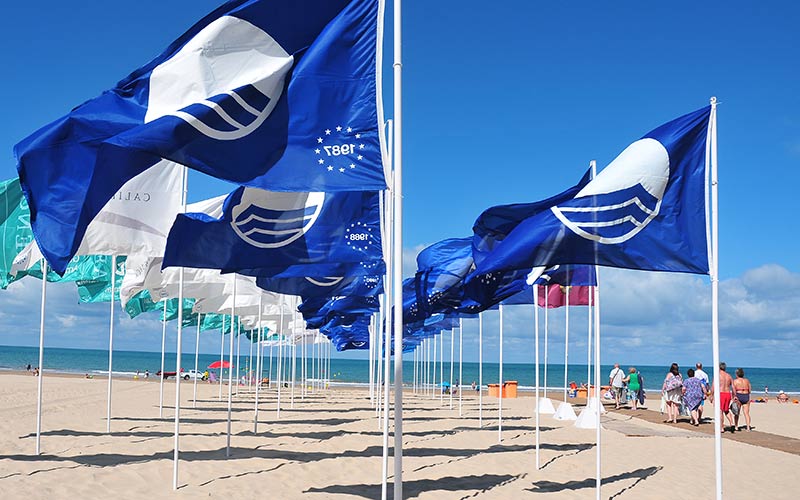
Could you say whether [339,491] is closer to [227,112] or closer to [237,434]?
[227,112]

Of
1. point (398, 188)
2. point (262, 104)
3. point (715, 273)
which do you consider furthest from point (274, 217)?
point (715, 273)

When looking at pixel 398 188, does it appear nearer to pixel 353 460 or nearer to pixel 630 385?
pixel 353 460

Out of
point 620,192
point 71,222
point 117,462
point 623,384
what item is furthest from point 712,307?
point 623,384

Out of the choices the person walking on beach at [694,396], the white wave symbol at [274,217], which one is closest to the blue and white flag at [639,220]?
the white wave symbol at [274,217]

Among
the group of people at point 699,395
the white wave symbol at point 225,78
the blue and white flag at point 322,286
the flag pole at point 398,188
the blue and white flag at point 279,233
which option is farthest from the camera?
the group of people at point 699,395

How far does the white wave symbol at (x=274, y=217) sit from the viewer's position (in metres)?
10.0

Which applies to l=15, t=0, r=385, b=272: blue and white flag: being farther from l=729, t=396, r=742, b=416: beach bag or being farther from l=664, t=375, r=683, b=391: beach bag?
l=664, t=375, r=683, b=391: beach bag

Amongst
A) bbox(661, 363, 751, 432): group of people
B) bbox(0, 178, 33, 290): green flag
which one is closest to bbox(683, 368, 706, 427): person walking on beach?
bbox(661, 363, 751, 432): group of people

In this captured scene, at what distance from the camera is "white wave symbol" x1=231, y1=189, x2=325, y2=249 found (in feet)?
33.0

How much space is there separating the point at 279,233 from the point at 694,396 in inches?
675

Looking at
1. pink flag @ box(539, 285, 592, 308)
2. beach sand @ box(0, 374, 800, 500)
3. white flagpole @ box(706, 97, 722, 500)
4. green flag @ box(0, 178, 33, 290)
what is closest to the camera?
white flagpole @ box(706, 97, 722, 500)

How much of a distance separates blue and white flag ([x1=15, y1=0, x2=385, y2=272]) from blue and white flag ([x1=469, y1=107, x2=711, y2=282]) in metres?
2.21

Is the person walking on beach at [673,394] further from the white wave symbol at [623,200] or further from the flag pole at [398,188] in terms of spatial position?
the flag pole at [398,188]

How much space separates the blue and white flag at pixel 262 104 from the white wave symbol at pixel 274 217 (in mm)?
2495
